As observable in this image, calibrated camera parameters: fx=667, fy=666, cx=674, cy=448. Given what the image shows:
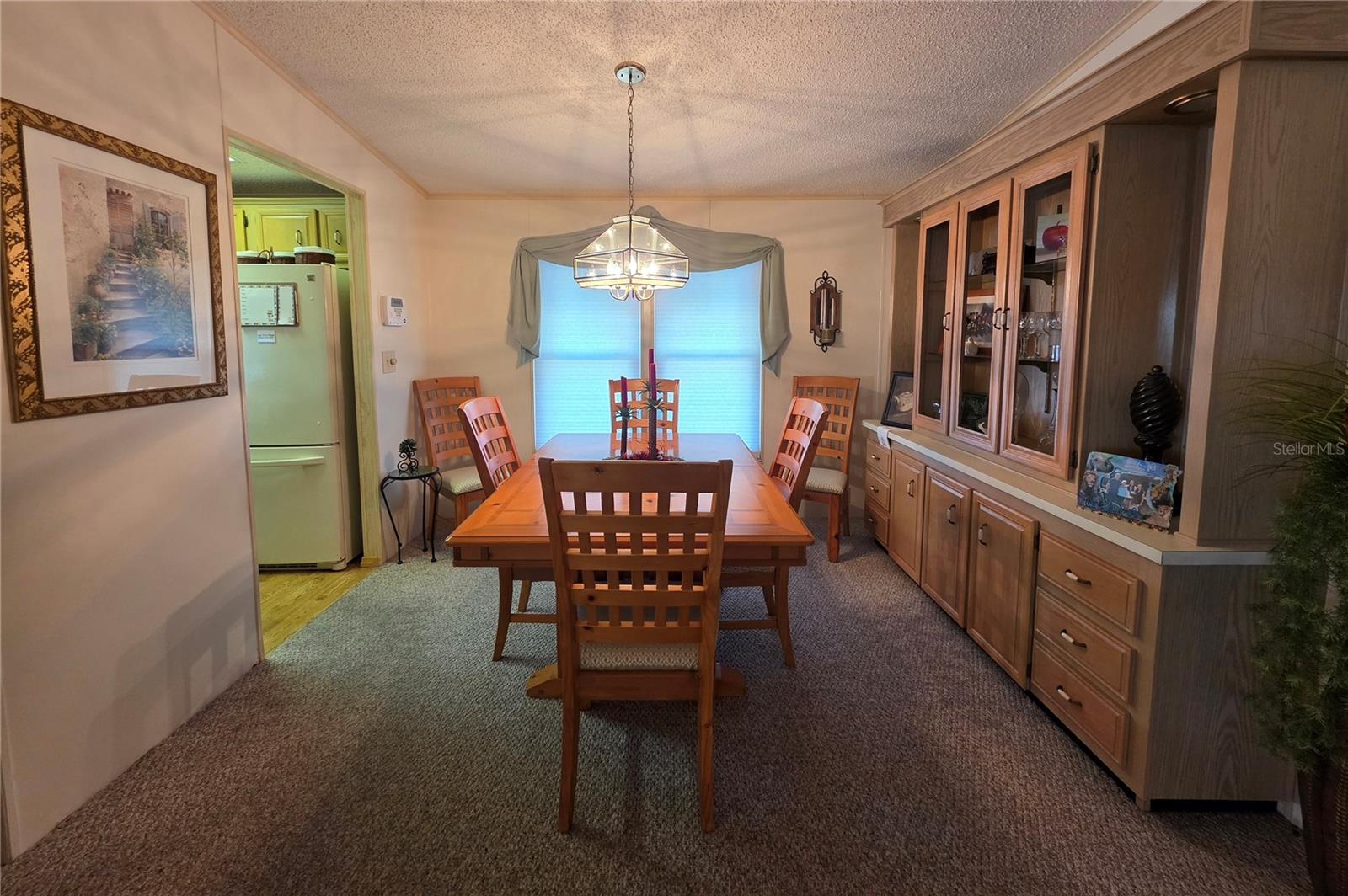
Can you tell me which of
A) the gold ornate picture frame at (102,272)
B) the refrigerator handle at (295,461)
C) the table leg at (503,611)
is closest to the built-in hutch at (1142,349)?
the table leg at (503,611)

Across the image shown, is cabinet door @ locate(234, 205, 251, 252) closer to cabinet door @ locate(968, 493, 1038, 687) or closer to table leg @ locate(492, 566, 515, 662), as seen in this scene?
table leg @ locate(492, 566, 515, 662)

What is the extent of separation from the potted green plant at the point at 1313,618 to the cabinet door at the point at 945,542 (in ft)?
4.08

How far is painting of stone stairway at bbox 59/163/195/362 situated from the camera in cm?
180

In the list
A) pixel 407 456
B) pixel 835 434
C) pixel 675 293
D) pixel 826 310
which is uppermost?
pixel 675 293

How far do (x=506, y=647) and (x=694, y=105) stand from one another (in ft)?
8.25

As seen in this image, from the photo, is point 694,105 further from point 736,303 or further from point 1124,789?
point 1124,789

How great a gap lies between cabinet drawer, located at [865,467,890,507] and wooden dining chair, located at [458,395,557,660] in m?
2.15

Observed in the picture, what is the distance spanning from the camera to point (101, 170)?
6.10 feet

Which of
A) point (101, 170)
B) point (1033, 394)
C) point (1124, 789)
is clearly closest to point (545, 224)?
point (101, 170)

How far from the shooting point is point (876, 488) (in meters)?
4.18

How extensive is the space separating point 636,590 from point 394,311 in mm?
3032

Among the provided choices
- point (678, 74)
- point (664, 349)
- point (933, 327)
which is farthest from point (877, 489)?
point (678, 74)

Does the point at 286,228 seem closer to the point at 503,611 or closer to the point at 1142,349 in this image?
the point at 503,611

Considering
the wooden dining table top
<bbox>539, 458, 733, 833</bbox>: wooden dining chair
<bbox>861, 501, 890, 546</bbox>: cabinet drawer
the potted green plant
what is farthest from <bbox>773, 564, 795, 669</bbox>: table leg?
<bbox>861, 501, 890, 546</bbox>: cabinet drawer
